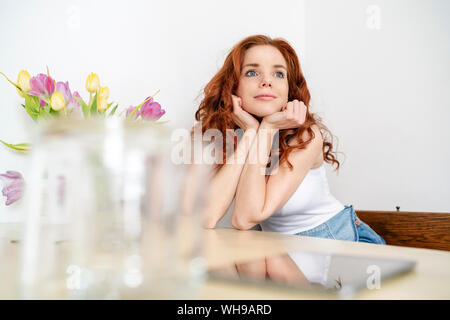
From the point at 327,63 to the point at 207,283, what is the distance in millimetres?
1816

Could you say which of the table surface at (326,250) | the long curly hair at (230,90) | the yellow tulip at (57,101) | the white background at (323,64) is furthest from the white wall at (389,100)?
the yellow tulip at (57,101)

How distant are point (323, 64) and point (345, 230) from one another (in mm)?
1064

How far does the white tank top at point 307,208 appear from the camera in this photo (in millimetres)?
1229

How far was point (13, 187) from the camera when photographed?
89 cm

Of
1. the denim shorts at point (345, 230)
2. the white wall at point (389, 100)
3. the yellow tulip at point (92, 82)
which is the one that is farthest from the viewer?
the white wall at point (389, 100)

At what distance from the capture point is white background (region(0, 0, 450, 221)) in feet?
3.73

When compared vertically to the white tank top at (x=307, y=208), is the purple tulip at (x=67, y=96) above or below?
above

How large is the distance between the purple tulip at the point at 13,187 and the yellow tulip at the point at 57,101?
218 millimetres

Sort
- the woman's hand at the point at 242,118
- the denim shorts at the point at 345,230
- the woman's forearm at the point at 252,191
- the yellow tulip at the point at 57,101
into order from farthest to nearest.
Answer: the woman's hand at the point at 242,118, the denim shorts at the point at 345,230, the woman's forearm at the point at 252,191, the yellow tulip at the point at 57,101

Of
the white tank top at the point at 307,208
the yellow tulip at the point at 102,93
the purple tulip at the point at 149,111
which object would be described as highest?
the yellow tulip at the point at 102,93

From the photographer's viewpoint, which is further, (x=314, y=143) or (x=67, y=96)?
(x=314, y=143)

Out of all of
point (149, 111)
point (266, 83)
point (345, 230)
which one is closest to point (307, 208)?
point (345, 230)

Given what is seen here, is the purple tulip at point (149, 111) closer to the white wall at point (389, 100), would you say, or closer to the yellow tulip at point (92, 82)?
the yellow tulip at point (92, 82)

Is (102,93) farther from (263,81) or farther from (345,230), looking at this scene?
(345,230)
